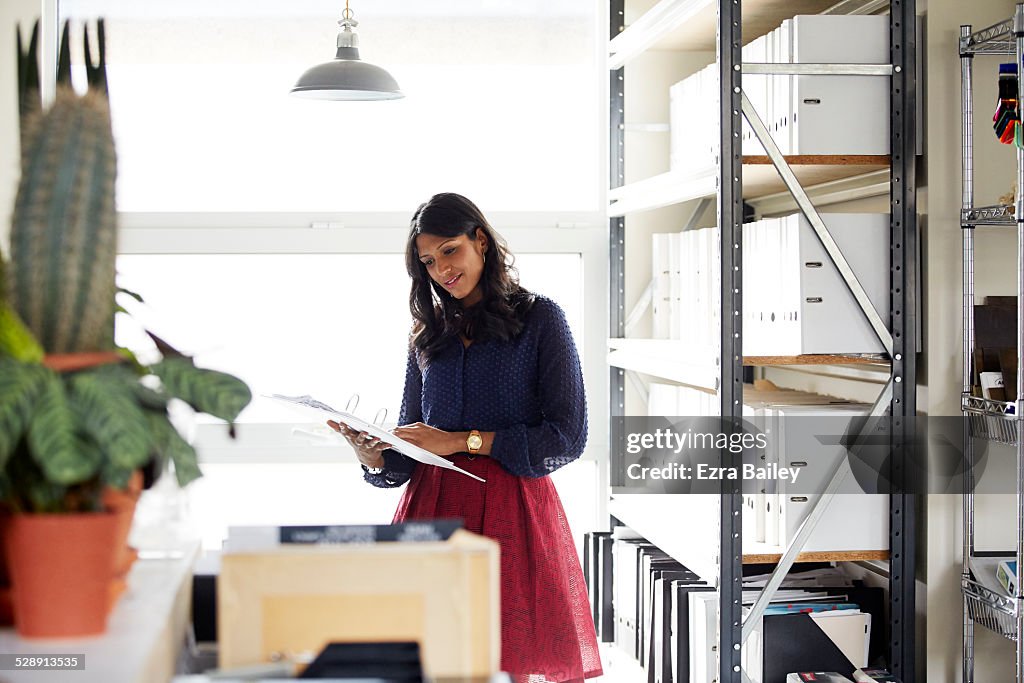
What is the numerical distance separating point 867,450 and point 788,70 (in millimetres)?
850

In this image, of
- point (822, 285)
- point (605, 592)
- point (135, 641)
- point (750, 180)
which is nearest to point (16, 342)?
point (135, 641)

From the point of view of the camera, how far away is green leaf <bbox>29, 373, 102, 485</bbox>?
0.79 meters

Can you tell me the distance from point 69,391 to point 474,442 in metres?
1.37

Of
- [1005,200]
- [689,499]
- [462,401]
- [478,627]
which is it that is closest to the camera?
[478,627]

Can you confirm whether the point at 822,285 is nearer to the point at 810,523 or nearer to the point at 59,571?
the point at 810,523

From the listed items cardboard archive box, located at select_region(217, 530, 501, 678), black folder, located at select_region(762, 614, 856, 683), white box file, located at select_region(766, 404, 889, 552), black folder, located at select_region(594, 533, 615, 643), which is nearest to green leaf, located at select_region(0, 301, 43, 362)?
cardboard archive box, located at select_region(217, 530, 501, 678)

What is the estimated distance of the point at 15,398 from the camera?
81 centimetres

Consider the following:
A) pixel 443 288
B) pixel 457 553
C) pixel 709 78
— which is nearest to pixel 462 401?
pixel 443 288

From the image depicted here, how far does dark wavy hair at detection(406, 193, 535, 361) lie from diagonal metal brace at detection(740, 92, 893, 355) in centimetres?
61

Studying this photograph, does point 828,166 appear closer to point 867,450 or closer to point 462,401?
point 867,450

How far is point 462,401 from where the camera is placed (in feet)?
7.47

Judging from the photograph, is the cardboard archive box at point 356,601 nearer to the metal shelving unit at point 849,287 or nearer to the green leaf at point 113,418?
the green leaf at point 113,418

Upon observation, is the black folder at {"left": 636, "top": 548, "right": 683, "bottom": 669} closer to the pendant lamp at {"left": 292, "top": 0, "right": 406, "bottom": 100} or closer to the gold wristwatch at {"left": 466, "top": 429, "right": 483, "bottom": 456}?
the gold wristwatch at {"left": 466, "top": 429, "right": 483, "bottom": 456}

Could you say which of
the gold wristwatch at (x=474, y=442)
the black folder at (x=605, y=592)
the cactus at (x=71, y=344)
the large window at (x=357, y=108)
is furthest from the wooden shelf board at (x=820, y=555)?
the cactus at (x=71, y=344)
